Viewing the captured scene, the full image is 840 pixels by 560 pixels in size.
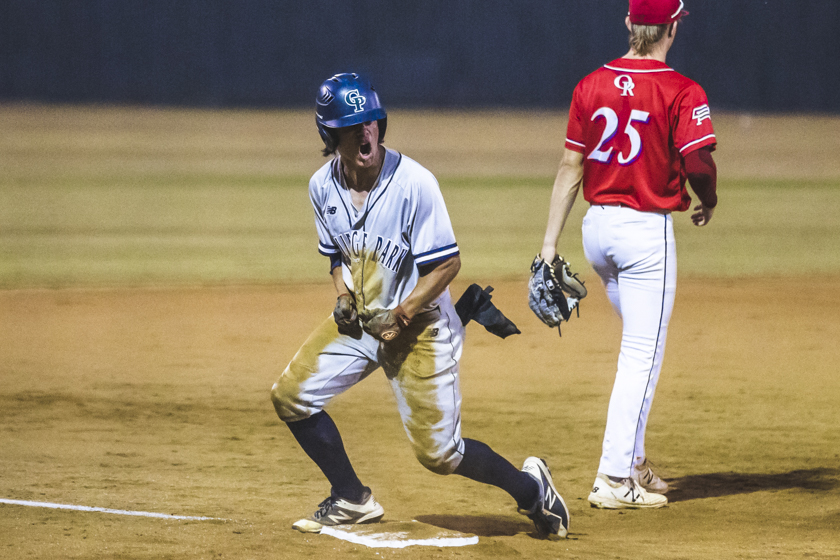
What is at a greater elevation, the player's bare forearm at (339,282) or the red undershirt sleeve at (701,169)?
the red undershirt sleeve at (701,169)

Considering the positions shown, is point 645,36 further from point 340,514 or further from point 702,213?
point 340,514

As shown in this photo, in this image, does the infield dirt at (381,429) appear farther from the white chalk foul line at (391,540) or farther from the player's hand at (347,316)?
the player's hand at (347,316)

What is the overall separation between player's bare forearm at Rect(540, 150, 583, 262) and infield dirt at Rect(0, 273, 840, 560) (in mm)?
1131

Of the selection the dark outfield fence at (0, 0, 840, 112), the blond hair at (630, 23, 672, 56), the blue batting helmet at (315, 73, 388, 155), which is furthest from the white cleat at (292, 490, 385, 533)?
the dark outfield fence at (0, 0, 840, 112)

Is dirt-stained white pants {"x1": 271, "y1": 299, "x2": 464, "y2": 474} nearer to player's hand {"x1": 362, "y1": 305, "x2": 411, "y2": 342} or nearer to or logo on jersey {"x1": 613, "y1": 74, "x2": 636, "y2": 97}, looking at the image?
player's hand {"x1": 362, "y1": 305, "x2": 411, "y2": 342}

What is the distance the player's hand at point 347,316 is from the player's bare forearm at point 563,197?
910mm

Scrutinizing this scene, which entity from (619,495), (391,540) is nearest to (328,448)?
(391,540)

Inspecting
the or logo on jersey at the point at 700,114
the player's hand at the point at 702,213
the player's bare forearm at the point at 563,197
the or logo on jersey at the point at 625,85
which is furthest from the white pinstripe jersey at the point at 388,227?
the player's hand at the point at 702,213

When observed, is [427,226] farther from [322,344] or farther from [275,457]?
[275,457]

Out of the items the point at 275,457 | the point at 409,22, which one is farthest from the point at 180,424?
the point at 409,22

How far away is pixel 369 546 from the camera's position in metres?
3.61

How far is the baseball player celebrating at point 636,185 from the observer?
12.8 feet

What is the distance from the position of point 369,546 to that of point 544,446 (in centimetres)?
179

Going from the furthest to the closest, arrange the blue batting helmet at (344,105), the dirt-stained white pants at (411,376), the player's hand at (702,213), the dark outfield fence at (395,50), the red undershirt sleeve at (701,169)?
the dark outfield fence at (395,50), the player's hand at (702,213), the red undershirt sleeve at (701,169), the dirt-stained white pants at (411,376), the blue batting helmet at (344,105)
